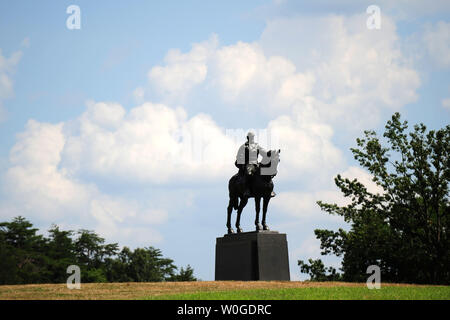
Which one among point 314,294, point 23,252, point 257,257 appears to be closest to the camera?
point 314,294

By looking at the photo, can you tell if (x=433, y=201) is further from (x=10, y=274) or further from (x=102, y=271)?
(x=102, y=271)

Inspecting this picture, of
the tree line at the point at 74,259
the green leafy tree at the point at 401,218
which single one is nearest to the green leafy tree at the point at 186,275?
the tree line at the point at 74,259

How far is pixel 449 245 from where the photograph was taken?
108ft

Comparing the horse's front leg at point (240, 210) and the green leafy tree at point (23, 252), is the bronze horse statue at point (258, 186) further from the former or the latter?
the green leafy tree at point (23, 252)

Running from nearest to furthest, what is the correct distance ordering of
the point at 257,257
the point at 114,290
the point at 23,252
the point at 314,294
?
the point at 314,294
the point at 114,290
the point at 257,257
the point at 23,252

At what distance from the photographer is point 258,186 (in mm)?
21625

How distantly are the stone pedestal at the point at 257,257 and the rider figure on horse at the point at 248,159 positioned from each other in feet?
5.87

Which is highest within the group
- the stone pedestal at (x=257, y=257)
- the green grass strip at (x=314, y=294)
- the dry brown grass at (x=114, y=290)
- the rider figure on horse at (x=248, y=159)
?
the rider figure on horse at (x=248, y=159)

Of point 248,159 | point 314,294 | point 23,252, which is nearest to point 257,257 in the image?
point 248,159

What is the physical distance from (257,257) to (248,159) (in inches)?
142

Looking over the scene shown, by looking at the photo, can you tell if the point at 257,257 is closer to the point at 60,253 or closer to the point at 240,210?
the point at 240,210

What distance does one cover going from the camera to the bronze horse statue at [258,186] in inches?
835
